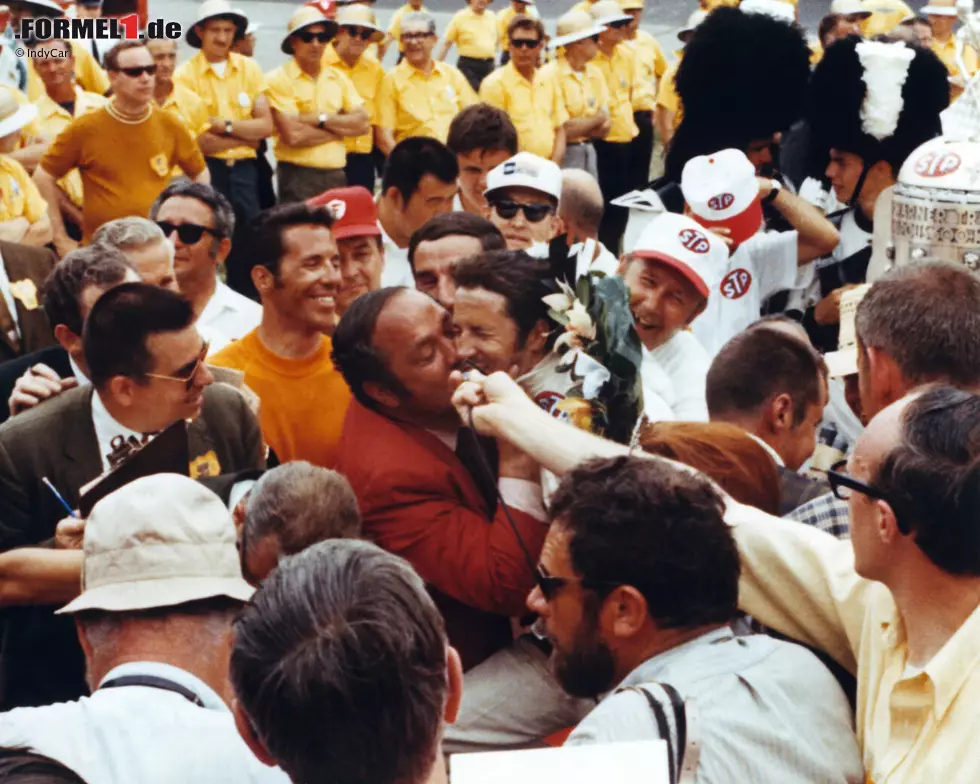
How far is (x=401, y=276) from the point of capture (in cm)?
568

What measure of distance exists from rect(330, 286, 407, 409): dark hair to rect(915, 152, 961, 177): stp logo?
1.65 meters

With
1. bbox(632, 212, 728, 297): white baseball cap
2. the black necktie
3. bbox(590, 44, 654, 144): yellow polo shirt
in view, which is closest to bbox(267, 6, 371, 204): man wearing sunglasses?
bbox(590, 44, 654, 144): yellow polo shirt

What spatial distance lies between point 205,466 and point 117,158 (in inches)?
168

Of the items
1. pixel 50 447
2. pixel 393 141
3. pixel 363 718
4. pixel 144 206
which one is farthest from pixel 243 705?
pixel 393 141

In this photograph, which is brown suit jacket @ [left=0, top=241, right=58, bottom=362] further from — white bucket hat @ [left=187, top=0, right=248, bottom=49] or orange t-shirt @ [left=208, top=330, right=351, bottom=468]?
white bucket hat @ [left=187, top=0, right=248, bottom=49]

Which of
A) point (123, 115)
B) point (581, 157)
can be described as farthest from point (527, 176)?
point (581, 157)

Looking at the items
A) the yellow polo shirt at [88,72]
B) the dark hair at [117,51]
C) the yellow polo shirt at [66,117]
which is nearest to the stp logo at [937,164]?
the dark hair at [117,51]

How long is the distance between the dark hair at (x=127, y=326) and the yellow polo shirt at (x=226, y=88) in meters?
5.96

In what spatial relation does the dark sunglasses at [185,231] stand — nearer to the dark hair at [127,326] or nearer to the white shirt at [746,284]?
the dark hair at [127,326]

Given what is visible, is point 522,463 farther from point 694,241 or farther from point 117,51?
point 117,51

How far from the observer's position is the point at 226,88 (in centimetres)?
954

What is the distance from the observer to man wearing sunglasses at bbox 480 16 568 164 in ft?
34.6

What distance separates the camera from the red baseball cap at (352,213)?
17.2ft

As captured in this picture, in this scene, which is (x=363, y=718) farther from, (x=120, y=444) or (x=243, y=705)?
(x=120, y=444)
